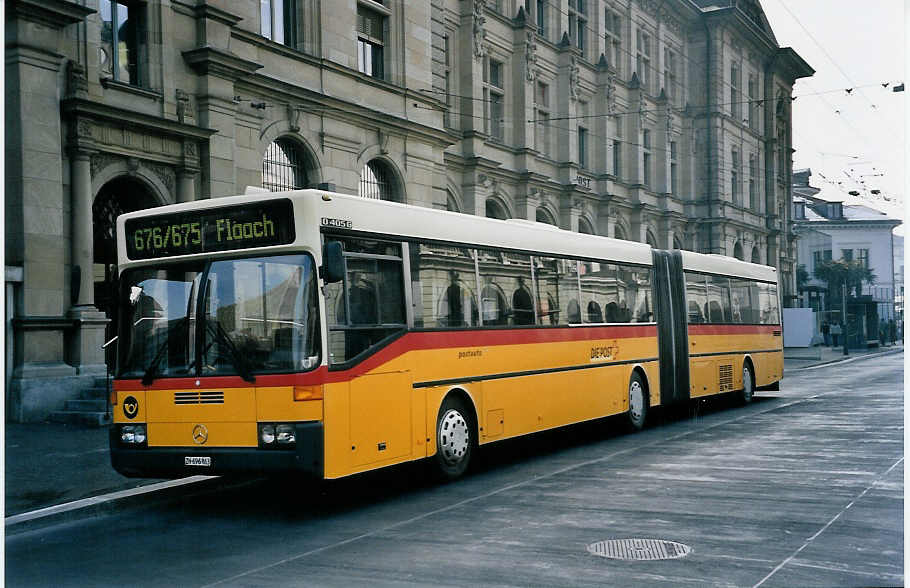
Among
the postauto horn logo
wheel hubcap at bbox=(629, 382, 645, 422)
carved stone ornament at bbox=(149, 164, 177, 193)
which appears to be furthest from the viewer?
carved stone ornament at bbox=(149, 164, 177, 193)

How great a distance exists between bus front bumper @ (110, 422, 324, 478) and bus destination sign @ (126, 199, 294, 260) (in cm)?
177

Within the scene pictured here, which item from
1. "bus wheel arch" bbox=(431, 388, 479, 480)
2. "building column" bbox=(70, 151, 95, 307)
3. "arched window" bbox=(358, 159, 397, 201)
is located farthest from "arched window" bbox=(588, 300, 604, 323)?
"arched window" bbox=(358, 159, 397, 201)

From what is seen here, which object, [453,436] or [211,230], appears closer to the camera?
[211,230]

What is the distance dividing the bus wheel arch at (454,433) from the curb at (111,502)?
97.3 inches

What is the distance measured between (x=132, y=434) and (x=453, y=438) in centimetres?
352

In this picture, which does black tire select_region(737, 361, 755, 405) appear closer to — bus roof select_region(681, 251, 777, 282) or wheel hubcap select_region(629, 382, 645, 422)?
bus roof select_region(681, 251, 777, 282)

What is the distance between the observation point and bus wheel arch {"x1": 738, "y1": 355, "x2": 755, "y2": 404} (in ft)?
72.1

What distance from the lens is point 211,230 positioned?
978cm

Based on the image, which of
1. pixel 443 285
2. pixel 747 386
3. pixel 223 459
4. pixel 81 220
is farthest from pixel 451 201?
pixel 223 459

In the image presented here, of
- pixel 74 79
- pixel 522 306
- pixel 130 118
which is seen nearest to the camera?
pixel 522 306

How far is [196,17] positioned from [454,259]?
36.3 ft

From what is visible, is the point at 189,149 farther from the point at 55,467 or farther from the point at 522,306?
the point at 522,306

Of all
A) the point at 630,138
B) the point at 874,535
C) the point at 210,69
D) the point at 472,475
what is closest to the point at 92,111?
the point at 210,69

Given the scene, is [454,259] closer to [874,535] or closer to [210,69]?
[874,535]
